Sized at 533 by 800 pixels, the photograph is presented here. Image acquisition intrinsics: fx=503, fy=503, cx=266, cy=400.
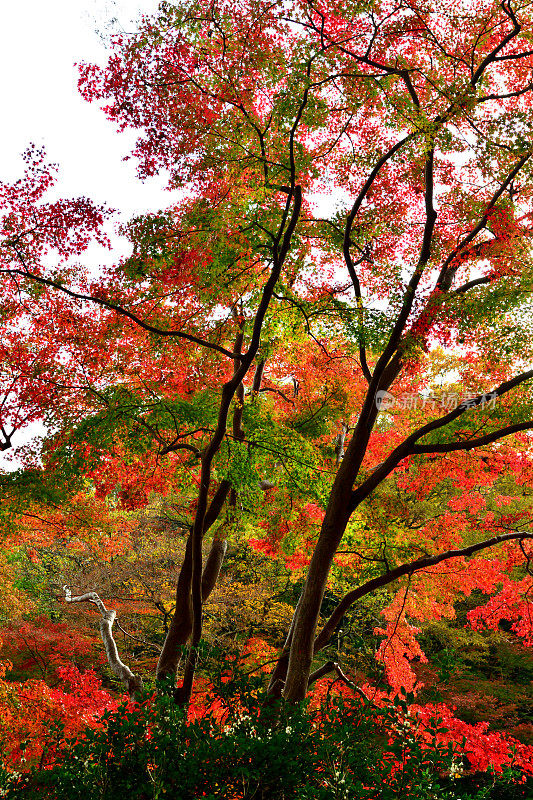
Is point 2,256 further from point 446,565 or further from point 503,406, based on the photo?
point 446,565

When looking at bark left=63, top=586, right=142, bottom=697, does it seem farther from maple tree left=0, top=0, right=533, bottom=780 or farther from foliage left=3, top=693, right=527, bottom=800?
foliage left=3, top=693, right=527, bottom=800

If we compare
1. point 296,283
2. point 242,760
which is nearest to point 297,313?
point 296,283

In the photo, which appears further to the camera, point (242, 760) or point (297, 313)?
point (297, 313)

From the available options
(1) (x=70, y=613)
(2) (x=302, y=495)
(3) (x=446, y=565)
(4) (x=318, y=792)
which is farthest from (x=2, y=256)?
(1) (x=70, y=613)

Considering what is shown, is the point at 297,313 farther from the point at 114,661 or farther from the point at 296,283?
the point at 114,661

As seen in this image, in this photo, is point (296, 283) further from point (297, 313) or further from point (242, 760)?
point (242, 760)

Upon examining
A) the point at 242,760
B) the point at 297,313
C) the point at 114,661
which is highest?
the point at 297,313

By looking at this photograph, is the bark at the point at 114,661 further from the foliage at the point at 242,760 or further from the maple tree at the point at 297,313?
the foliage at the point at 242,760

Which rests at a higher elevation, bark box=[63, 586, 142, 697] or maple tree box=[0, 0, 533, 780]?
maple tree box=[0, 0, 533, 780]

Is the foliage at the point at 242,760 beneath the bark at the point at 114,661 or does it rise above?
beneath

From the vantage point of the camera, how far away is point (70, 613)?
13773mm

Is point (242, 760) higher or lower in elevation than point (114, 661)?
lower

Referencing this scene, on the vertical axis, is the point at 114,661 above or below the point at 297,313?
below

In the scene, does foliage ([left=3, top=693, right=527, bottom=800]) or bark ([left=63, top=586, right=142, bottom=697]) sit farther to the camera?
bark ([left=63, top=586, right=142, bottom=697])
